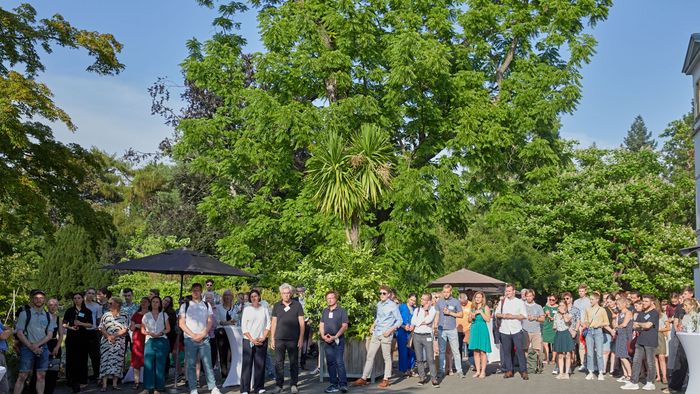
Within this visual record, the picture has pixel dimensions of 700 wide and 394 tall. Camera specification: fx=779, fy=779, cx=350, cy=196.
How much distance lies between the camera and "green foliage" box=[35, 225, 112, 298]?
1677 inches

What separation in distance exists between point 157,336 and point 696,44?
77.3 ft

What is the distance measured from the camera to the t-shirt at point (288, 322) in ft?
42.4

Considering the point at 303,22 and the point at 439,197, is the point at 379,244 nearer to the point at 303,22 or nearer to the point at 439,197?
the point at 439,197

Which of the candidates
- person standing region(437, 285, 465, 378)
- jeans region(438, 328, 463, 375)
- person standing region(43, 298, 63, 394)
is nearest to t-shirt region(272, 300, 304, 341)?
person standing region(43, 298, 63, 394)

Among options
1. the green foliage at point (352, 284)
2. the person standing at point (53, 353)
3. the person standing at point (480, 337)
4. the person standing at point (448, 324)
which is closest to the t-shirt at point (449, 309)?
the person standing at point (448, 324)

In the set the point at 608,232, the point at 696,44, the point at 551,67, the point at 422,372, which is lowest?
the point at 422,372

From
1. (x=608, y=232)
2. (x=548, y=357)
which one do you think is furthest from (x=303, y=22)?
(x=608, y=232)

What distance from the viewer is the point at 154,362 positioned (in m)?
12.6

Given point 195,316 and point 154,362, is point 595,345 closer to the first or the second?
point 195,316

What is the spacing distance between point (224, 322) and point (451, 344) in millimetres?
4666

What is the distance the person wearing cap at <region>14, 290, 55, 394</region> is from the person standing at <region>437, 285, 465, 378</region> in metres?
7.79

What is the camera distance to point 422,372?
1473 cm

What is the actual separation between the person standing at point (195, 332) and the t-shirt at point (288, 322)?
118 centimetres

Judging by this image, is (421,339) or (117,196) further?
(117,196)
